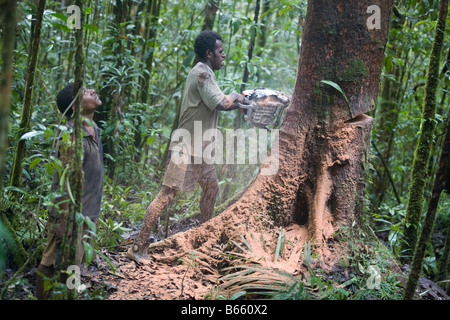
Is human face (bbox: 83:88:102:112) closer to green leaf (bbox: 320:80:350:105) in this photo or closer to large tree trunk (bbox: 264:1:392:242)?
large tree trunk (bbox: 264:1:392:242)

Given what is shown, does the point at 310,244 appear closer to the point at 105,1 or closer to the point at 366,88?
the point at 366,88

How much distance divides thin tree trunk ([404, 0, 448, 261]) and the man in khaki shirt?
1.70 m

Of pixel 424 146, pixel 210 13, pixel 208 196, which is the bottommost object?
pixel 208 196

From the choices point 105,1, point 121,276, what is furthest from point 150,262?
point 105,1

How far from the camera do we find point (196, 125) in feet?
13.3

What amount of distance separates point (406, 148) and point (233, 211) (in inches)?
192

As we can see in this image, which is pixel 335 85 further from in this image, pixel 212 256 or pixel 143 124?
pixel 143 124

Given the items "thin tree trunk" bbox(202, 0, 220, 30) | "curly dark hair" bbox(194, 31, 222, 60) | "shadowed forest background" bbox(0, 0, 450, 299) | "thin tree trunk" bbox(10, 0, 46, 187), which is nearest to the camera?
"thin tree trunk" bbox(10, 0, 46, 187)

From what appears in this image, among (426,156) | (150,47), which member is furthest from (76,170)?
(150,47)

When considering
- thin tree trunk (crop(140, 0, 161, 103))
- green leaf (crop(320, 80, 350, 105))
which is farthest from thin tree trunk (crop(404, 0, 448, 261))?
thin tree trunk (crop(140, 0, 161, 103))

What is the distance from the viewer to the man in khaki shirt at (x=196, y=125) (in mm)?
3941

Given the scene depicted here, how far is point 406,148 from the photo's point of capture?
7.41m

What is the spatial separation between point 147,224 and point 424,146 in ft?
8.77

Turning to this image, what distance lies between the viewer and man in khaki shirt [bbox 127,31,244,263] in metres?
3.94
